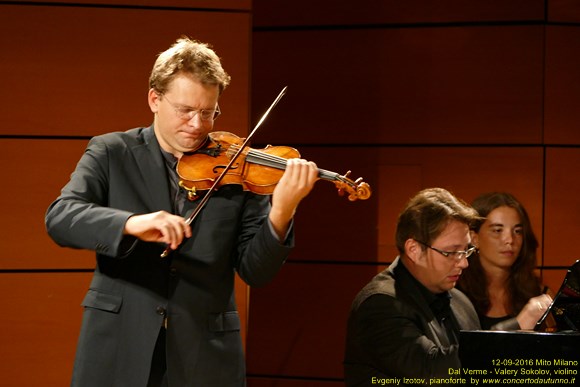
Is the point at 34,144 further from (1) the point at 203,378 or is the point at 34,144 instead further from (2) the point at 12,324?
(1) the point at 203,378

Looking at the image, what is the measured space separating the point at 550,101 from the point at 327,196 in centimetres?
113

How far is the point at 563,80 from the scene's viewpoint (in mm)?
3588

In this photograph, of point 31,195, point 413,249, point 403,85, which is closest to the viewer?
point 413,249

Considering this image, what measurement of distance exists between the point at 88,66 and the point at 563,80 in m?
2.11

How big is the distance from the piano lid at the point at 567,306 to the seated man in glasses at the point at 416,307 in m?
0.29

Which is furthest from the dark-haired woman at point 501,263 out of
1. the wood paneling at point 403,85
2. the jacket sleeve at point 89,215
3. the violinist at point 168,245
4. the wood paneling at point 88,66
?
the jacket sleeve at point 89,215

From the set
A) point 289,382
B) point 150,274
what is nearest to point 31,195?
point 150,274

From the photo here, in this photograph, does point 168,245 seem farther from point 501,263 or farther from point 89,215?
point 501,263

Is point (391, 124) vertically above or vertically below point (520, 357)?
above

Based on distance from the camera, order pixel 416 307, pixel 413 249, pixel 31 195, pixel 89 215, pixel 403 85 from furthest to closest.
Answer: pixel 403 85, pixel 31 195, pixel 413 249, pixel 416 307, pixel 89 215

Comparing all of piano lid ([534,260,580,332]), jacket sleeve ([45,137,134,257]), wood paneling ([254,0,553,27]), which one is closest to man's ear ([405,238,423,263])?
piano lid ([534,260,580,332])

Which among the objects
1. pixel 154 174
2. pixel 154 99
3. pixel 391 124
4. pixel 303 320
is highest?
pixel 391 124

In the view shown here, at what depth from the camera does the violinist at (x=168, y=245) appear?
180cm

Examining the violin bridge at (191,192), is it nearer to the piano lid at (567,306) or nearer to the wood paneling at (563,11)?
the piano lid at (567,306)
